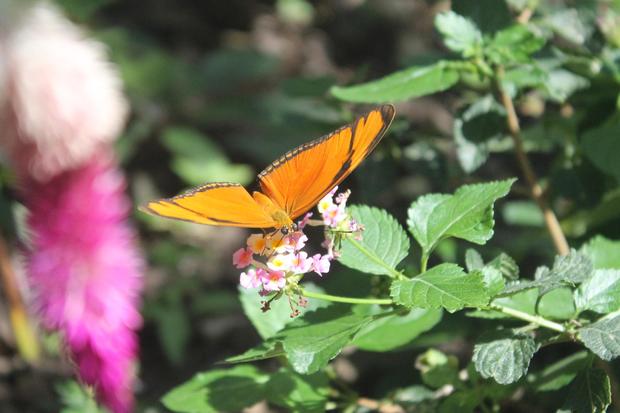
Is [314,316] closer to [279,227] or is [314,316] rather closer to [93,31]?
[279,227]

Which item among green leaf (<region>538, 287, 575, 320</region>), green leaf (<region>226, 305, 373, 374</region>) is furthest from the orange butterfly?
green leaf (<region>538, 287, 575, 320</region>)

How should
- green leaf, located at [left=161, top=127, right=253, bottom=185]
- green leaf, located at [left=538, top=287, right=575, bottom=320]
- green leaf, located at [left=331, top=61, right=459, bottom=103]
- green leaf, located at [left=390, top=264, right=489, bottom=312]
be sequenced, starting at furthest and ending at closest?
green leaf, located at [left=161, top=127, right=253, bottom=185] → green leaf, located at [left=331, top=61, right=459, bottom=103] → green leaf, located at [left=538, top=287, right=575, bottom=320] → green leaf, located at [left=390, top=264, right=489, bottom=312]

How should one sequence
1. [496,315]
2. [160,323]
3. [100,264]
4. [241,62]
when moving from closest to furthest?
[496,315], [100,264], [160,323], [241,62]

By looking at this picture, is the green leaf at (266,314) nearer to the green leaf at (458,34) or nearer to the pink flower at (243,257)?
the pink flower at (243,257)

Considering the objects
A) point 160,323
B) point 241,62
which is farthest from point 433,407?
point 241,62

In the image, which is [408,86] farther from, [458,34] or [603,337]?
[603,337]

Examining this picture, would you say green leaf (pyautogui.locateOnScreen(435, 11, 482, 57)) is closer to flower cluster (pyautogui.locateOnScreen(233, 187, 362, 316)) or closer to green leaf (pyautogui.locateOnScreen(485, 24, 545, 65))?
green leaf (pyautogui.locateOnScreen(485, 24, 545, 65))

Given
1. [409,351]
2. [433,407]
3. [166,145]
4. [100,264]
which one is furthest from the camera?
[166,145]
